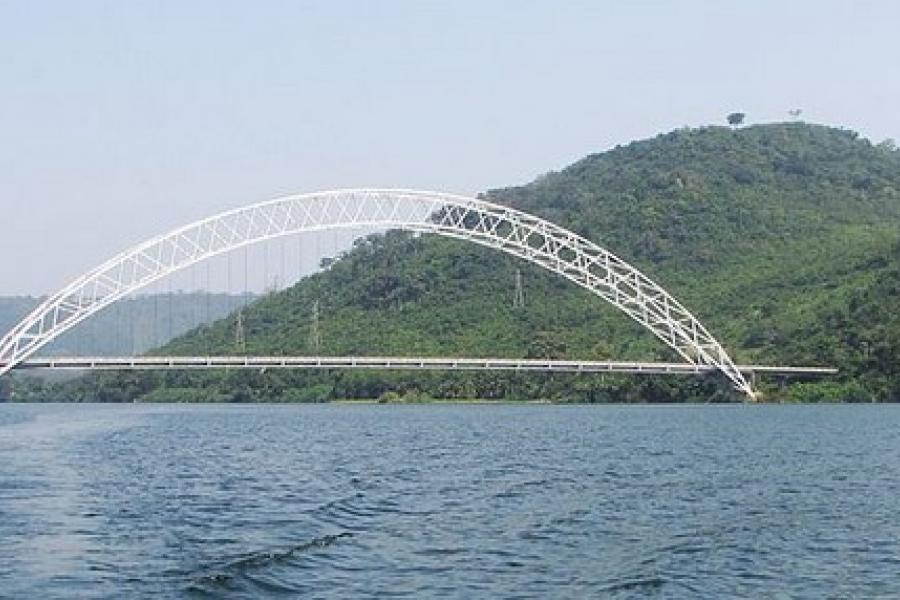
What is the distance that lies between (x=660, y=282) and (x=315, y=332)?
3405 cm

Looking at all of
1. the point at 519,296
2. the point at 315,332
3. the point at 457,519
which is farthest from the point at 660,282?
the point at 457,519

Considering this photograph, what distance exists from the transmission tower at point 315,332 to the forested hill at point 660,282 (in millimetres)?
652

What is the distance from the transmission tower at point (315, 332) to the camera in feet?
411

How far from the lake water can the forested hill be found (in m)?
54.7

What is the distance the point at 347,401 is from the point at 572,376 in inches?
821

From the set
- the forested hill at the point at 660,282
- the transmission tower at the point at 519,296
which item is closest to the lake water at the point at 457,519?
the forested hill at the point at 660,282

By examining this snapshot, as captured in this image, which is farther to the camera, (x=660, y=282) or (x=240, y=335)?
(x=240, y=335)

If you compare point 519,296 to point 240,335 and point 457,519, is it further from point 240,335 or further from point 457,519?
point 457,519

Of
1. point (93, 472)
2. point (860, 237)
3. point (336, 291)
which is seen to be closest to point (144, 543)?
point (93, 472)

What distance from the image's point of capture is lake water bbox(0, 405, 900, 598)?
762 inches

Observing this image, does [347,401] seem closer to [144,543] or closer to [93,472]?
[93,472]

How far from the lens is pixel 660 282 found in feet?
429

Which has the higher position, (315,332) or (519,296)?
(519,296)

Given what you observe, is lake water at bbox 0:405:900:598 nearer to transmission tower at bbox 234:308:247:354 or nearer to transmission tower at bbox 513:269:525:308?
transmission tower at bbox 513:269:525:308
